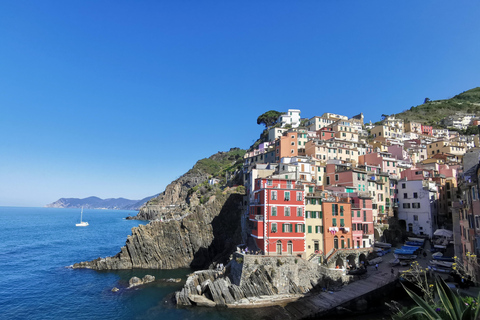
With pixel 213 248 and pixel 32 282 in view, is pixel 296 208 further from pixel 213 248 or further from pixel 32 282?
pixel 32 282

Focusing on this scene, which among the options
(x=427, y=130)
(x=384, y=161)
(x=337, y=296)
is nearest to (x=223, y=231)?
(x=337, y=296)

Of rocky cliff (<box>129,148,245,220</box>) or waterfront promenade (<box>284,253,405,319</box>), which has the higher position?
rocky cliff (<box>129,148,245,220</box>)

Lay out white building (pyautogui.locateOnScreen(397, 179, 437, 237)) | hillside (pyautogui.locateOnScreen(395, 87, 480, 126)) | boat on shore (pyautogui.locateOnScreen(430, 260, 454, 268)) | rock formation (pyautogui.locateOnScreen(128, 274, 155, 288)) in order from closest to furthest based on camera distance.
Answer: boat on shore (pyautogui.locateOnScreen(430, 260, 454, 268)) < rock formation (pyautogui.locateOnScreen(128, 274, 155, 288)) < white building (pyautogui.locateOnScreen(397, 179, 437, 237)) < hillside (pyautogui.locateOnScreen(395, 87, 480, 126))

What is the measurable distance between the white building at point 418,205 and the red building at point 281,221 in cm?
3066

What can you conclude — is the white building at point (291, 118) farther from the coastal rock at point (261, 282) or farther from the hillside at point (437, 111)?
the coastal rock at point (261, 282)

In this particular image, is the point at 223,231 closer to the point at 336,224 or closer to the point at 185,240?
the point at 185,240

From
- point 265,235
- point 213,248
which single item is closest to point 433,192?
point 265,235

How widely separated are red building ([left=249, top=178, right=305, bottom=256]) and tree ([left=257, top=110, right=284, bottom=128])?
79682 mm

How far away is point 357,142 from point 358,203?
119 feet

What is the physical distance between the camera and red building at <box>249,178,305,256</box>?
41.8 m

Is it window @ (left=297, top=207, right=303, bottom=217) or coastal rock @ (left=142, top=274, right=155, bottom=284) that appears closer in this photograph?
window @ (left=297, top=207, right=303, bottom=217)

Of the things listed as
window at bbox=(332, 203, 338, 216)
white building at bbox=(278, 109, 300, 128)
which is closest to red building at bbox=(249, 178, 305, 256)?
window at bbox=(332, 203, 338, 216)

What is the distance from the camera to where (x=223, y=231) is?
67188 mm

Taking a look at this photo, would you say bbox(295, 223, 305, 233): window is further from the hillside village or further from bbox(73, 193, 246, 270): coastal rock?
bbox(73, 193, 246, 270): coastal rock
